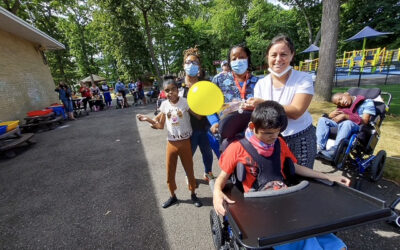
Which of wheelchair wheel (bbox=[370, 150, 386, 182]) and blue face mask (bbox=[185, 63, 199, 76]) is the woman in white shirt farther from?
wheelchair wheel (bbox=[370, 150, 386, 182])

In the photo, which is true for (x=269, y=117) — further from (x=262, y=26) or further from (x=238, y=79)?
(x=262, y=26)

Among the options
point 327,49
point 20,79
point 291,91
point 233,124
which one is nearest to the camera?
point 291,91

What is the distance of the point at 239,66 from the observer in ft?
7.16

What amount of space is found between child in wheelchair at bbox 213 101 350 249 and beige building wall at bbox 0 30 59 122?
10.4 meters

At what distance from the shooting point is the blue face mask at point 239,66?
2162 millimetres

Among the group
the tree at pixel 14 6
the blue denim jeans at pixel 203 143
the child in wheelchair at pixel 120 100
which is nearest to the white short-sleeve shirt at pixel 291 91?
the blue denim jeans at pixel 203 143

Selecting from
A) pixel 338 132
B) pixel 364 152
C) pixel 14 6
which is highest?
pixel 14 6

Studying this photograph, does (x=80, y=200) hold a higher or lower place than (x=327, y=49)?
lower

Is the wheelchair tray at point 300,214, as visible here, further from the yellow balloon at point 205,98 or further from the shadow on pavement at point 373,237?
the yellow balloon at point 205,98

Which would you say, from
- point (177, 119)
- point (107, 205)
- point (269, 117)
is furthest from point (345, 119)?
point (107, 205)

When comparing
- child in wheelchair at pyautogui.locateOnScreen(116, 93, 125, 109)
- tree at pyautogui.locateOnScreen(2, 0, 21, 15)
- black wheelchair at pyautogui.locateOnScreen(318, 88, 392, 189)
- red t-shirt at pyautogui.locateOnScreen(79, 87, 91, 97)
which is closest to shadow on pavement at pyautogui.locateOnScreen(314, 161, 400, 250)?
black wheelchair at pyautogui.locateOnScreen(318, 88, 392, 189)

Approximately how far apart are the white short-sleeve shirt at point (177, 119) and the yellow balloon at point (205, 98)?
0.41 metres

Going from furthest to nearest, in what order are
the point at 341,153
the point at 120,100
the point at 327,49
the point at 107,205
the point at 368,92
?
the point at 120,100
the point at 327,49
the point at 368,92
the point at 107,205
the point at 341,153

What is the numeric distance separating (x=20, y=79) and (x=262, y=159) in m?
12.4
